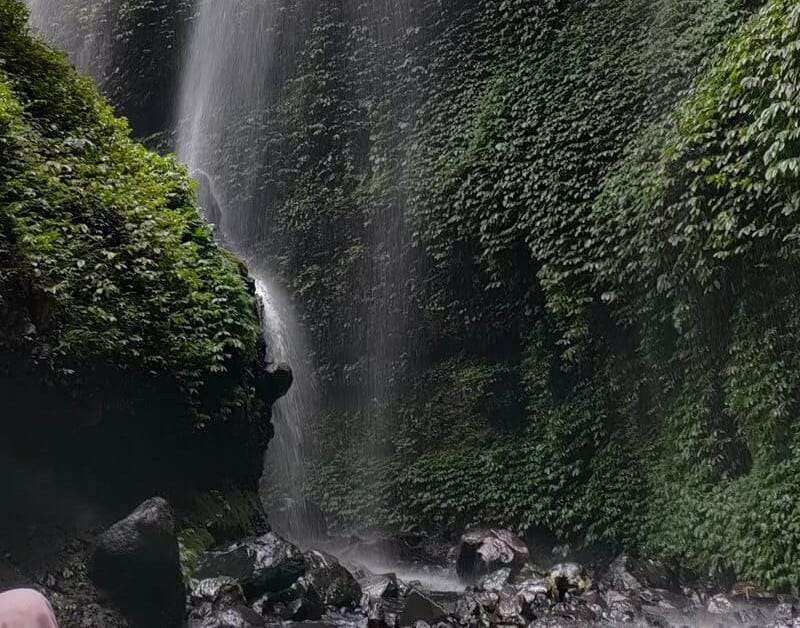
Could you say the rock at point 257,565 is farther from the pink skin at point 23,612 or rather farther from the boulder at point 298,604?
the pink skin at point 23,612

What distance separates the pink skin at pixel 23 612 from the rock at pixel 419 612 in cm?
570

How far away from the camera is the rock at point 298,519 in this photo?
13648 mm

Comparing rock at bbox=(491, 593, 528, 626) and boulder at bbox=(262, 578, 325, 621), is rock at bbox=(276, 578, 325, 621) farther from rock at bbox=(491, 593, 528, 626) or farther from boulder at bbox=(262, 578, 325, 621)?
rock at bbox=(491, 593, 528, 626)

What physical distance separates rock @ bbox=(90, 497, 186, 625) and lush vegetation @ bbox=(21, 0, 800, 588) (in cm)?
621

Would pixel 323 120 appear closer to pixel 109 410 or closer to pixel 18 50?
pixel 18 50

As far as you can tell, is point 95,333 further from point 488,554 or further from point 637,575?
point 637,575

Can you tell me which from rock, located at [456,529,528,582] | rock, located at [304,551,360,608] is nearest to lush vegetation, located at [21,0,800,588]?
rock, located at [456,529,528,582]

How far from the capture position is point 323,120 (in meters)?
16.1

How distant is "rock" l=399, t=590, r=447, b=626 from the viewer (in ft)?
22.5

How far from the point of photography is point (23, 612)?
5.09 ft

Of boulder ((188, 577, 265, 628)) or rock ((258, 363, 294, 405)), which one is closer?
boulder ((188, 577, 265, 628))

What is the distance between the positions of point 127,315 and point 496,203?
7079 mm

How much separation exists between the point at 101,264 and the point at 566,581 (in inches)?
239

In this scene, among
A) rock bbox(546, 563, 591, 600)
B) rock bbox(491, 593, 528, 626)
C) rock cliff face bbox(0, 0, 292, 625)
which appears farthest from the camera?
rock bbox(546, 563, 591, 600)
